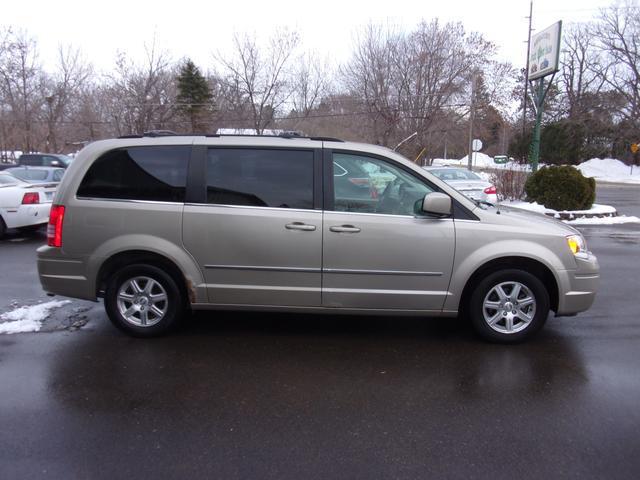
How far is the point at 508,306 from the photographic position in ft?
14.8

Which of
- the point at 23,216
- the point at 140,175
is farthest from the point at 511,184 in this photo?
the point at 140,175

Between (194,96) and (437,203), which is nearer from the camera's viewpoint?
(437,203)

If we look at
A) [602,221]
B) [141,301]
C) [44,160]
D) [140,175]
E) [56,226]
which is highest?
[44,160]

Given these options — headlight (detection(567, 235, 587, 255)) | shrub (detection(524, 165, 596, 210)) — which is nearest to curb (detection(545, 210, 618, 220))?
shrub (detection(524, 165, 596, 210))

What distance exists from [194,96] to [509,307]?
144 feet

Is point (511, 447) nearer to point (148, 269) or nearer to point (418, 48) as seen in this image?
point (148, 269)

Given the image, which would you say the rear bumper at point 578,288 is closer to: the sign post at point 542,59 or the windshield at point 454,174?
the windshield at point 454,174

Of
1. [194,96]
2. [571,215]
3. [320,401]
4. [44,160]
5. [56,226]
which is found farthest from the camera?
[194,96]

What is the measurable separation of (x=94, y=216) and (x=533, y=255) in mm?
3907

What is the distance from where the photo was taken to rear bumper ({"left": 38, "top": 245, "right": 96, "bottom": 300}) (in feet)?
15.1

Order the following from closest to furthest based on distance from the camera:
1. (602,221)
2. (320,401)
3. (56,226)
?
1. (320,401)
2. (56,226)
3. (602,221)

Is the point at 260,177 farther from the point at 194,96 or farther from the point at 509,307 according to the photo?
the point at 194,96

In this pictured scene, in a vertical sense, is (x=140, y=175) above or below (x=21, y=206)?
above

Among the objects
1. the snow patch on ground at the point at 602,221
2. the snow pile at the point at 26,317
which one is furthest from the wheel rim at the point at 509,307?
the snow patch on ground at the point at 602,221
